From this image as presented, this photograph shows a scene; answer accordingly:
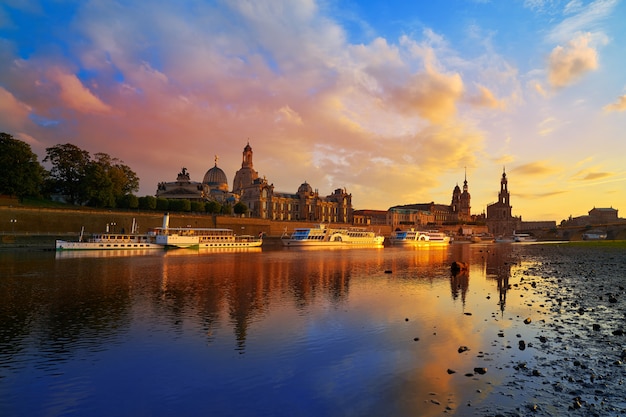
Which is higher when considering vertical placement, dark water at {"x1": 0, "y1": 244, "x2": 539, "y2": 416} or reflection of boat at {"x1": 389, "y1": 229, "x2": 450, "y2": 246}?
reflection of boat at {"x1": 389, "y1": 229, "x2": 450, "y2": 246}

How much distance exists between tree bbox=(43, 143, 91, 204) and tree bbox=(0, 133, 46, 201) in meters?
10.8

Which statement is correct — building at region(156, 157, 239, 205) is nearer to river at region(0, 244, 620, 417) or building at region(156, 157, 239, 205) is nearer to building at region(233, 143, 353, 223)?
building at region(233, 143, 353, 223)

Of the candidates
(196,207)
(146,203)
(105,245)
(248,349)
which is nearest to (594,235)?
(196,207)

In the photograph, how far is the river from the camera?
10.4 meters

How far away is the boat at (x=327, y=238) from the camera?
91556 millimetres

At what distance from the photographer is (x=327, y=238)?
96.1m

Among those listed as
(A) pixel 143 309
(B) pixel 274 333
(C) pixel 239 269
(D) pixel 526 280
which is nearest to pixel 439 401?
(B) pixel 274 333

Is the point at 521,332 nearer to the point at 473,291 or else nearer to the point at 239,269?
the point at 473,291

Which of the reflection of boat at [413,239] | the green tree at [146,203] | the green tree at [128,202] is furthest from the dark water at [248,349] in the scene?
the reflection of boat at [413,239]

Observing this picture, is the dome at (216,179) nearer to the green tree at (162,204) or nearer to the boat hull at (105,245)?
the green tree at (162,204)

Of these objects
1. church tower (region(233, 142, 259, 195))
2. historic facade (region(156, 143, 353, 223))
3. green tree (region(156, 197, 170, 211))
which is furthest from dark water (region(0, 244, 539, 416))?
church tower (region(233, 142, 259, 195))

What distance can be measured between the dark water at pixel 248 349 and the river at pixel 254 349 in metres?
0.05

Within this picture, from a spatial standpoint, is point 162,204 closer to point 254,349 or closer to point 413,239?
point 413,239

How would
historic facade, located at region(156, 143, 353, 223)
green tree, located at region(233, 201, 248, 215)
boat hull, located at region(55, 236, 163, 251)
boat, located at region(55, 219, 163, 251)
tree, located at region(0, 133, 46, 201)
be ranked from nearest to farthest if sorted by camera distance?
boat hull, located at region(55, 236, 163, 251) → boat, located at region(55, 219, 163, 251) → tree, located at region(0, 133, 46, 201) → green tree, located at region(233, 201, 248, 215) → historic facade, located at region(156, 143, 353, 223)
